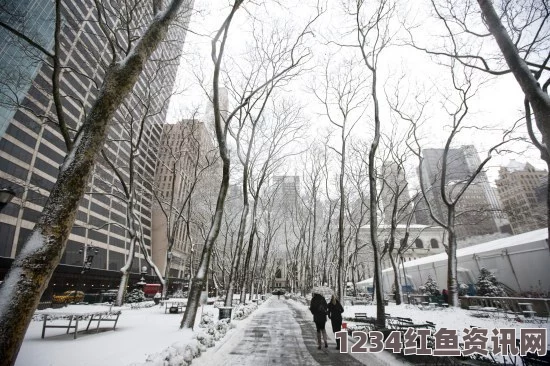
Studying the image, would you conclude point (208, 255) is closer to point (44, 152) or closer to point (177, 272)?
point (44, 152)

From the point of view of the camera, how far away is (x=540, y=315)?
37.5 ft

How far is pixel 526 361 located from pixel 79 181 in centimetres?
734

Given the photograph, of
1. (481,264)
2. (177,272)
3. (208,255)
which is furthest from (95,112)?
(177,272)

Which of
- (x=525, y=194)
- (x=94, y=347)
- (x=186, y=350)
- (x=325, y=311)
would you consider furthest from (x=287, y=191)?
(x=525, y=194)

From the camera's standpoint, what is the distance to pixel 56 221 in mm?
3336

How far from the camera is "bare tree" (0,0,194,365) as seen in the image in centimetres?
281

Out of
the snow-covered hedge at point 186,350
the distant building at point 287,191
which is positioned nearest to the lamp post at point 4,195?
the snow-covered hedge at point 186,350

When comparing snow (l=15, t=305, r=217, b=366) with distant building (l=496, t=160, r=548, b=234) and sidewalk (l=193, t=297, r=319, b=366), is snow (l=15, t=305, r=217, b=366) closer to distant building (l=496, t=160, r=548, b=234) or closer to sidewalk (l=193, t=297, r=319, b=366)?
sidewalk (l=193, t=297, r=319, b=366)

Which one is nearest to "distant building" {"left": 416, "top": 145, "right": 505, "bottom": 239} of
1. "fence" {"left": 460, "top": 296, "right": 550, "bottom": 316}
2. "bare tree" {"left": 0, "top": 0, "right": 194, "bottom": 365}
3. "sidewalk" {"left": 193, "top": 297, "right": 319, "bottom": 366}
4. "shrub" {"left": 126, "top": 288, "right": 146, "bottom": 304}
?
"fence" {"left": 460, "top": 296, "right": 550, "bottom": 316}

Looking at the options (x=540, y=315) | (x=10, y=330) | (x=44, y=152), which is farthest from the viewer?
(x=44, y=152)

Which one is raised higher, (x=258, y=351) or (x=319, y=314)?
(x=319, y=314)

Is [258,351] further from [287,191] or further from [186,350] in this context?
[287,191]

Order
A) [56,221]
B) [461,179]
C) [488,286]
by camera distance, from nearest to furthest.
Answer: [56,221]
[488,286]
[461,179]

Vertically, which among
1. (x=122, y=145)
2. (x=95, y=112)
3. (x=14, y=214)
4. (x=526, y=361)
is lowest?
(x=526, y=361)
